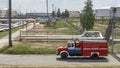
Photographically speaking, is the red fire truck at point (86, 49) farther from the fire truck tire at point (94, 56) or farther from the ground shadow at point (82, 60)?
the ground shadow at point (82, 60)

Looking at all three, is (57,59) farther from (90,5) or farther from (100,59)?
(90,5)

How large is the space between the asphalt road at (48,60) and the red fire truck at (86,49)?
0.44 m

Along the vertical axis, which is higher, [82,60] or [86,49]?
[86,49]

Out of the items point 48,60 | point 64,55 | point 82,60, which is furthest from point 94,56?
point 48,60

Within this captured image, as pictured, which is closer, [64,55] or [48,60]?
[48,60]

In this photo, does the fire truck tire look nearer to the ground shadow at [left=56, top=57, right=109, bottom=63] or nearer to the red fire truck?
the red fire truck

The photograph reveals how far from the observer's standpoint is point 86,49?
2620 centimetres

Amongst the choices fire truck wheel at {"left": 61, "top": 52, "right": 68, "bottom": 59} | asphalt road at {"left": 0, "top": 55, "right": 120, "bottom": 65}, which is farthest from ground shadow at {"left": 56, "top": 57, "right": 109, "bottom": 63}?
fire truck wheel at {"left": 61, "top": 52, "right": 68, "bottom": 59}

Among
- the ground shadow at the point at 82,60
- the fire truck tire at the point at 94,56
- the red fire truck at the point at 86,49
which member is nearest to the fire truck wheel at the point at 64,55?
the red fire truck at the point at 86,49

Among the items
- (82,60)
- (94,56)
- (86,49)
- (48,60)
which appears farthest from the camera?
(94,56)

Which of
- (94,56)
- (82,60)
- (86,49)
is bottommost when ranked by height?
(82,60)

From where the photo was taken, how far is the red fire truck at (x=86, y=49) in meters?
26.1

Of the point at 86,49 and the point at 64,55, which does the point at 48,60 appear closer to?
the point at 64,55

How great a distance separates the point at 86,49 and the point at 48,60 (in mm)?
3403
